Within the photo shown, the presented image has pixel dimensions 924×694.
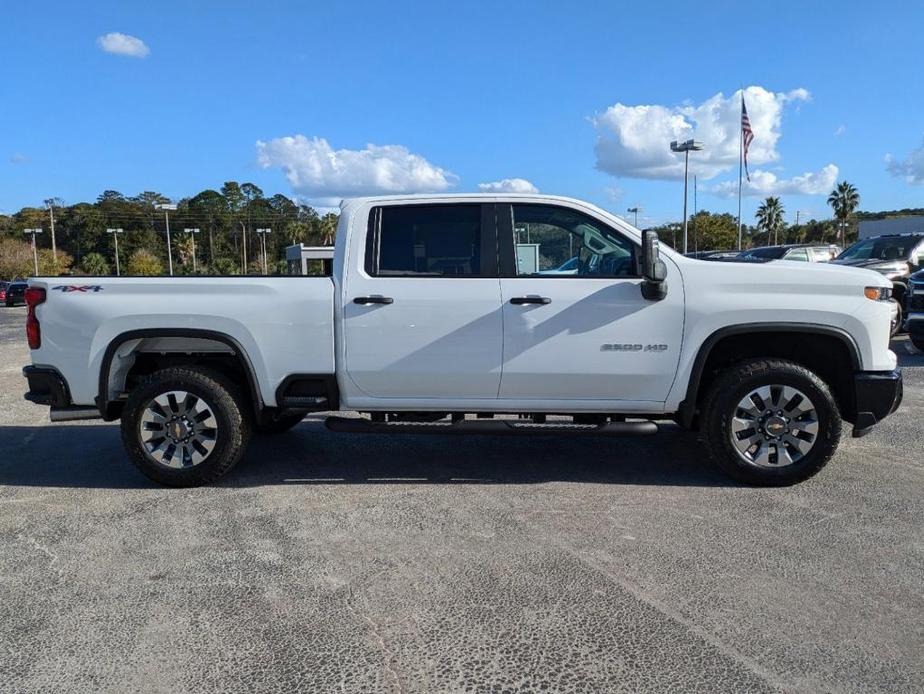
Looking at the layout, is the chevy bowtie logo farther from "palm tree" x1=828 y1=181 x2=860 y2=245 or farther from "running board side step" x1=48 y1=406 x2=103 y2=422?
"palm tree" x1=828 y1=181 x2=860 y2=245

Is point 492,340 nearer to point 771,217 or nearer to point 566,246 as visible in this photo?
point 566,246

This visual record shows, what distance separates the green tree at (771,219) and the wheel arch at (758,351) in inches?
3360

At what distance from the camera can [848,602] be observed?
333 centimetres

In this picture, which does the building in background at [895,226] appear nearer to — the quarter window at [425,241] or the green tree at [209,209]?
the quarter window at [425,241]

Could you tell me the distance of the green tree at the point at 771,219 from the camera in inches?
3275

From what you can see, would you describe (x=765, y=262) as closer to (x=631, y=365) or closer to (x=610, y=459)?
(x=631, y=365)

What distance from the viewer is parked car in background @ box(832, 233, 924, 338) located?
12.9 meters

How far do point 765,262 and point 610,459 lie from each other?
1.92 meters

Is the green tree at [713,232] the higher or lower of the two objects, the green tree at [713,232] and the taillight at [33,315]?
the higher

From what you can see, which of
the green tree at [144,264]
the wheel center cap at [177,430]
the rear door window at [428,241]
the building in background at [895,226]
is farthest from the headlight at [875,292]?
the green tree at [144,264]

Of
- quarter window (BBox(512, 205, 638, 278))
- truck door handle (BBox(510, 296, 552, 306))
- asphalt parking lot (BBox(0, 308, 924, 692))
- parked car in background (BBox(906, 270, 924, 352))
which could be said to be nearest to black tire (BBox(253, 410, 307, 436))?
asphalt parking lot (BBox(0, 308, 924, 692))

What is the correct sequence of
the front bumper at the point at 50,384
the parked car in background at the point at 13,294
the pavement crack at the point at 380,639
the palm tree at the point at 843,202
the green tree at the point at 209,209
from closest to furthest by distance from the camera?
the pavement crack at the point at 380,639
the front bumper at the point at 50,384
the parked car in background at the point at 13,294
the palm tree at the point at 843,202
the green tree at the point at 209,209

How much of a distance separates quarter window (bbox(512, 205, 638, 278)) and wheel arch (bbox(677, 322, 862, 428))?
75 cm

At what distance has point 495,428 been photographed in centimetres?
499
